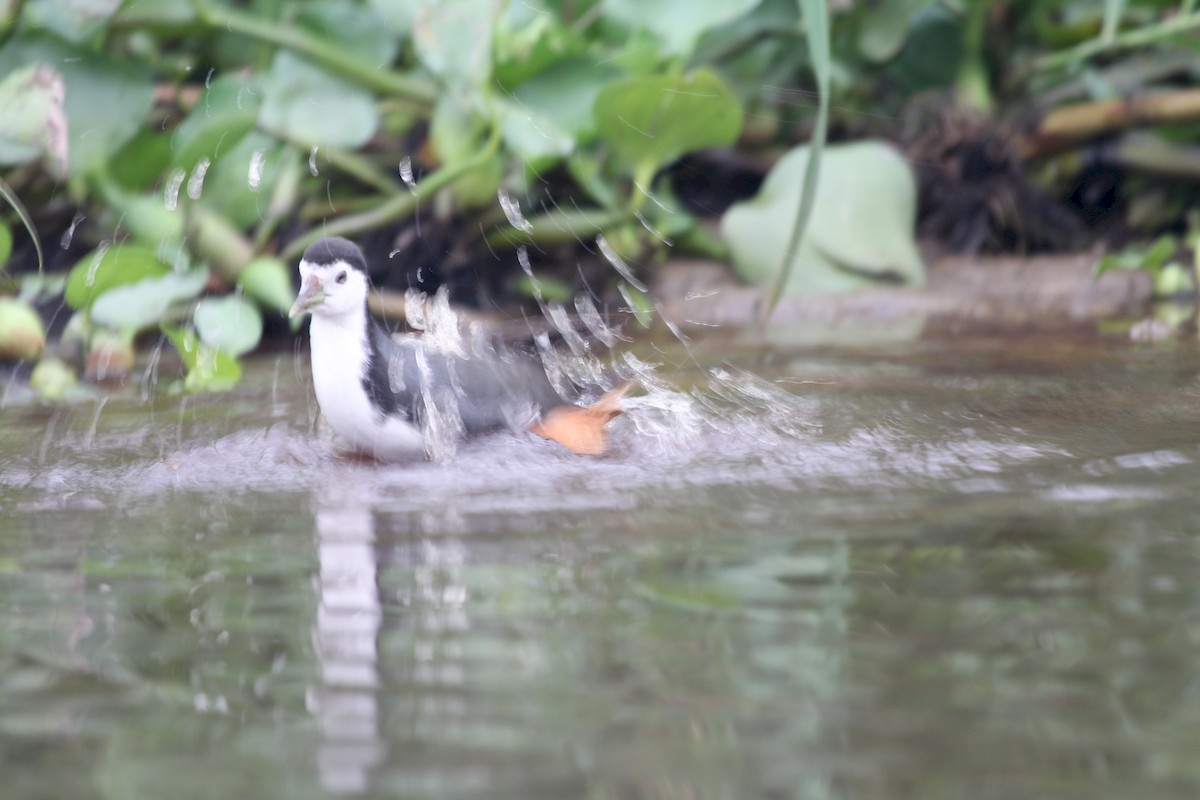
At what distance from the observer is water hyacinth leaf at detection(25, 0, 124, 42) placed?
493 centimetres

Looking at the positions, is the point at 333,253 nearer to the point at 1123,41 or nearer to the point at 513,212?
the point at 513,212

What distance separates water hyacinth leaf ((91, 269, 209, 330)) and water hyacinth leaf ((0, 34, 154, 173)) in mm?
527

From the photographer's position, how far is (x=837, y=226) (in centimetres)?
625

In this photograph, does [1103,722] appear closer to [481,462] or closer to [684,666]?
[684,666]

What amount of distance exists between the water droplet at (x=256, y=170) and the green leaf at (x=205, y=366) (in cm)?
78

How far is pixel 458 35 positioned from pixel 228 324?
1.19 m

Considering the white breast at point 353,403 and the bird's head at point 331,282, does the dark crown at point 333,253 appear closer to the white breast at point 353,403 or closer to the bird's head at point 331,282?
the bird's head at point 331,282

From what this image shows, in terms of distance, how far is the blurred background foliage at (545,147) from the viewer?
504cm

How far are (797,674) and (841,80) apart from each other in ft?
16.0

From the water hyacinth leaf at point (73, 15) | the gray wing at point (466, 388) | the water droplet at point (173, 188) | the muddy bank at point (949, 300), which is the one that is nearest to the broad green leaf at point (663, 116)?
the muddy bank at point (949, 300)

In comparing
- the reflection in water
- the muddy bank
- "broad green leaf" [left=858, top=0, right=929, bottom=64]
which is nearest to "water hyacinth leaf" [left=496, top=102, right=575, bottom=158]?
the muddy bank

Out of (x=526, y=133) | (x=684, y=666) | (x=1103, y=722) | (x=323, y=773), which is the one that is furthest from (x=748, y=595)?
(x=526, y=133)

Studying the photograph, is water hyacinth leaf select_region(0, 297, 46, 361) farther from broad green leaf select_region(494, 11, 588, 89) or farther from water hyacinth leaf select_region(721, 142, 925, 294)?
water hyacinth leaf select_region(721, 142, 925, 294)

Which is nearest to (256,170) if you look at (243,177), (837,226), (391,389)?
(243,177)
